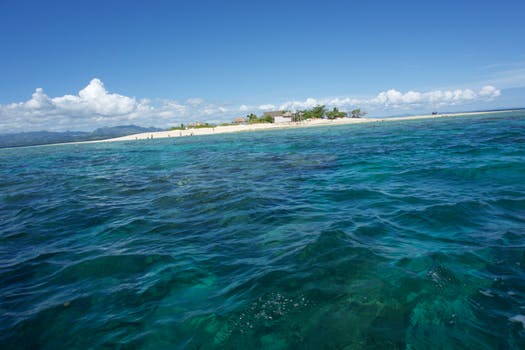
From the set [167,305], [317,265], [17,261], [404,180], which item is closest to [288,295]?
[317,265]

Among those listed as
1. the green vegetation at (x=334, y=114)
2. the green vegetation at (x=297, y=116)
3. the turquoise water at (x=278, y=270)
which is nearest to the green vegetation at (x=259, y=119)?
the green vegetation at (x=297, y=116)

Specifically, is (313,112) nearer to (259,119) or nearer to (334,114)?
(334,114)

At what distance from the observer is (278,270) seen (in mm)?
4895

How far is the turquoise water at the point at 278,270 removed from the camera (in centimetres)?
355

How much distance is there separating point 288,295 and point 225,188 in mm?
7794

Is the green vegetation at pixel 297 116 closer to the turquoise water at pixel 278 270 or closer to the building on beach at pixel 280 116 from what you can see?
the building on beach at pixel 280 116

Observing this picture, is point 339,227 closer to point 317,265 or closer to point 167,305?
point 317,265

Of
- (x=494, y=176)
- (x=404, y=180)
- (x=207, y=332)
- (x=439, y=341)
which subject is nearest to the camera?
(x=439, y=341)

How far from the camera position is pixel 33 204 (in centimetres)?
1178

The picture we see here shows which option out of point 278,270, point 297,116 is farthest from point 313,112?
point 278,270

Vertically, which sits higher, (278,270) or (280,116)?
(280,116)

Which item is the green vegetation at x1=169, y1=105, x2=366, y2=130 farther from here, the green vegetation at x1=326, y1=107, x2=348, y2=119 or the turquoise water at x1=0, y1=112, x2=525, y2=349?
the turquoise water at x1=0, y1=112, x2=525, y2=349

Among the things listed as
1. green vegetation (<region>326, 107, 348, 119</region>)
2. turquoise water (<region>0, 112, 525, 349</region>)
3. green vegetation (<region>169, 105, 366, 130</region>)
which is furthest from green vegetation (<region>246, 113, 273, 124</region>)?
turquoise water (<region>0, 112, 525, 349</region>)

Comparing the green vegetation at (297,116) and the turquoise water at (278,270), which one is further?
the green vegetation at (297,116)
